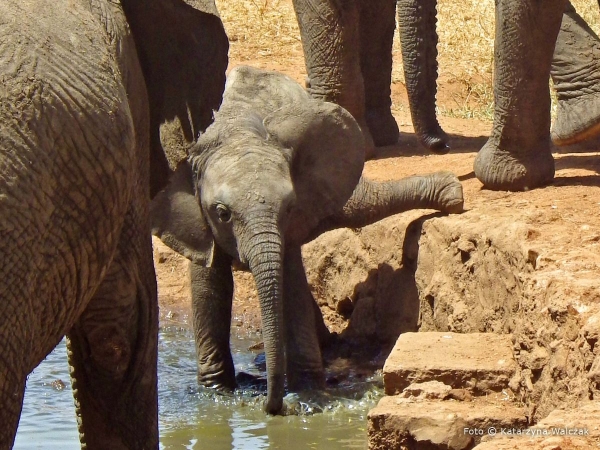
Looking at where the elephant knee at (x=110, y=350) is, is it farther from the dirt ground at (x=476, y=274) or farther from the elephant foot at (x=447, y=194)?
the elephant foot at (x=447, y=194)

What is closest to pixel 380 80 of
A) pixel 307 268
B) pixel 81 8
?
pixel 307 268

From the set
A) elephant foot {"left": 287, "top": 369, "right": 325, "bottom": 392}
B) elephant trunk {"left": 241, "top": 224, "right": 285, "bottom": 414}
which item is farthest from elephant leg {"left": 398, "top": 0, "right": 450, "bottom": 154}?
elephant trunk {"left": 241, "top": 224, "right": 285, "bottom": 414}

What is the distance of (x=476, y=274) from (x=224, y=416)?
2.75 feet

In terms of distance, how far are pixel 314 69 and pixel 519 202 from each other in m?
1.48

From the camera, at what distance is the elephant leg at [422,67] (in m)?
5.25

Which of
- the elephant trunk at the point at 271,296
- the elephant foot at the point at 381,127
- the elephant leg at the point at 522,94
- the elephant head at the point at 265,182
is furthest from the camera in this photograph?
the elephant foot at the point at 381,127

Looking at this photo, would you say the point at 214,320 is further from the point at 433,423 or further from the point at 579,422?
the point at 579,422

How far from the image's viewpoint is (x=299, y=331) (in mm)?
4441

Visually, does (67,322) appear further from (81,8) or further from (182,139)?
(182,139)

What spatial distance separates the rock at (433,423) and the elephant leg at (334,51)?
251 cm

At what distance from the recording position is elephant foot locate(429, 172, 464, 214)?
4.57 m

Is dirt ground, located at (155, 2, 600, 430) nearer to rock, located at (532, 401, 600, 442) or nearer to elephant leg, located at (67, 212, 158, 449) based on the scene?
rock, located at (532, 401, 600, 442)

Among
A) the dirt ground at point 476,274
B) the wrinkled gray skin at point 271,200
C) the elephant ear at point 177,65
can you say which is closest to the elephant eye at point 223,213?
the wrinkled gray skin at point 271,200

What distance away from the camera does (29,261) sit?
1.88 meters
